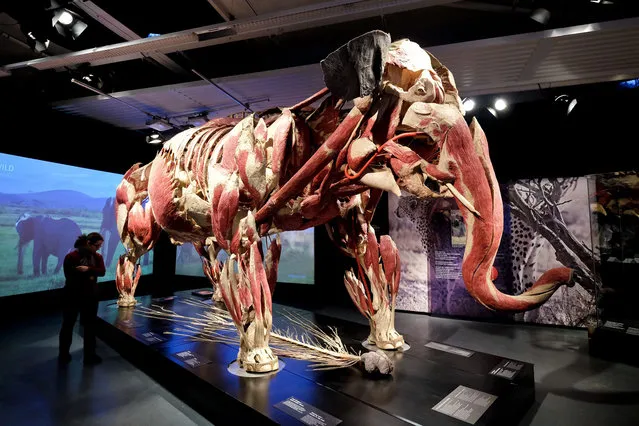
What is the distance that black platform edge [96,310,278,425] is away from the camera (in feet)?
6.78

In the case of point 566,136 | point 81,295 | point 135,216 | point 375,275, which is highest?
point 566,136

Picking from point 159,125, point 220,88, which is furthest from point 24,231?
point 220,88

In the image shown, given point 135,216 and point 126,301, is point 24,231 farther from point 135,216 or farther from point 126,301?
point 135,216

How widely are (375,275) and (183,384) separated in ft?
5.50

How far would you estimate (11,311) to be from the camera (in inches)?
211

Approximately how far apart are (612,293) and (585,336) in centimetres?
81

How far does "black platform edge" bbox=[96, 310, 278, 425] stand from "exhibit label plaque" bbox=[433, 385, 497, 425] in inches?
36.6

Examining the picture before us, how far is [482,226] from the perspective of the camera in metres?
1.40

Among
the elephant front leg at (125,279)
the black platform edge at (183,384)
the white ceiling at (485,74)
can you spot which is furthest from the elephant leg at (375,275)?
the elephant front leg at (125,279)

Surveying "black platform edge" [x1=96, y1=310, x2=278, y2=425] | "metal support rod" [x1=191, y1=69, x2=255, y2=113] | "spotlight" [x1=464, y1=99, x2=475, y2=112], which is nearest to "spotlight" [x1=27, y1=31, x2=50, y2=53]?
"metal support rod" [x1=191, y1=69, x2=255, y2=113]

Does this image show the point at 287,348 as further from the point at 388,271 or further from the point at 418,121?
the point at 418,121

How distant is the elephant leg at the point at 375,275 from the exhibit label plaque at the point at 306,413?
1.11 m

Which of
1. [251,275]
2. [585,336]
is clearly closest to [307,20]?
[251,275]

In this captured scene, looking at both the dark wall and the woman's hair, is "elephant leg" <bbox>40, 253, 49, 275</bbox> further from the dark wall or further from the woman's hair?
the dark wall
